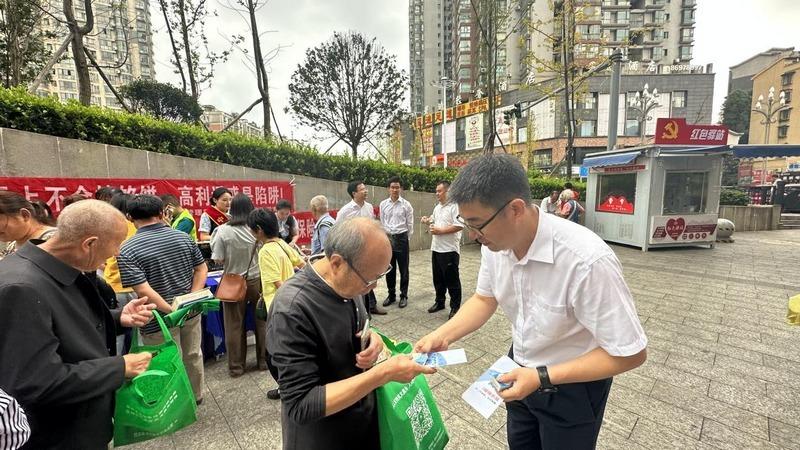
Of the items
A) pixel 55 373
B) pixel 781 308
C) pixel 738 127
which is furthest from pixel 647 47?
pixel 55 373

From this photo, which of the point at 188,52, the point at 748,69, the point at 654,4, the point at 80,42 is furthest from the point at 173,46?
the point at 748,69

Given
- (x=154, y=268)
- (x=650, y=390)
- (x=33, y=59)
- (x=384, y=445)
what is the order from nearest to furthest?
(x=384, y=445), (x=154, y=268), (x=650, y=390), (x=33, y=59)

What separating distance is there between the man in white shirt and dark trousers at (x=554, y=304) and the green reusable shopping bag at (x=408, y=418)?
20 cm

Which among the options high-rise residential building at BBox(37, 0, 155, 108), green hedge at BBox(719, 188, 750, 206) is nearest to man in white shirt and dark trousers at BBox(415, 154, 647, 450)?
high-rise residential building at BBox(37, 0, 155, 108)

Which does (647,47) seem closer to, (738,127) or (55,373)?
(738,127)

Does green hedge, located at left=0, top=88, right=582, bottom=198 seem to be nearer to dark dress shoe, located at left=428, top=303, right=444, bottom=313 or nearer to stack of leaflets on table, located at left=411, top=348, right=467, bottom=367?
dark dress shoe, located at left=428, top=303, right=444, bottom=313

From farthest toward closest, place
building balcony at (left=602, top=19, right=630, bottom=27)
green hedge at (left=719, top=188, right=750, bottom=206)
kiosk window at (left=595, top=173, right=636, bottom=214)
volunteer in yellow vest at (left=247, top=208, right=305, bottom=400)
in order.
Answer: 1. building balcony at (left=602, top=19, right=630, bottom=27)
2. green hedge at (left=719, top=188, right=750, bottom=206)
3. kiosk window at (left=595, top=173, right=636, bottom=214)
4. volunteer in yellow vest at (left=247, top=208, right=305, bottom=400)

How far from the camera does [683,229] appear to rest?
9625 millimetres

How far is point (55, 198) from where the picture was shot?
17.1ft

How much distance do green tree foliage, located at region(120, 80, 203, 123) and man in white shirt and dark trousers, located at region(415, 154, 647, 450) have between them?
12.7m

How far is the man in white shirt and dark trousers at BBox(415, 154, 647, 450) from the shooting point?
1195 mm

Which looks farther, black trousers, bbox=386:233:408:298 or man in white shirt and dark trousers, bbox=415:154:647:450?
black trousers, bbox=386:233:408:298

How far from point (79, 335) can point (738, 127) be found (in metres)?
67.2

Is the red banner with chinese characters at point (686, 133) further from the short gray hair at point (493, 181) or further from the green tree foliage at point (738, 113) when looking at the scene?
the green tree foliage at point (738, 113)
